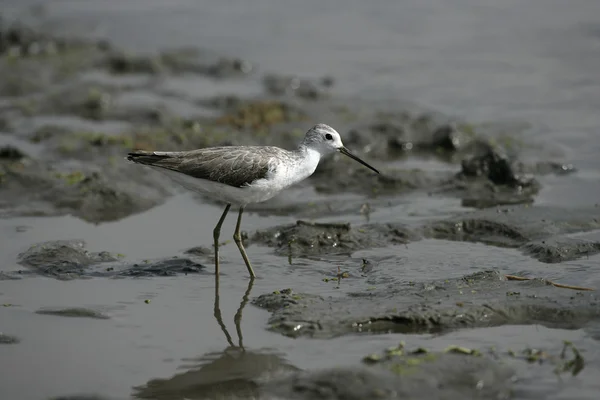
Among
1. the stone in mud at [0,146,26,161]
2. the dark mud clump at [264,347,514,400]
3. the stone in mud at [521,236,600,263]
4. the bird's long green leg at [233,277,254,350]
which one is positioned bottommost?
the bird's long green leg at [233,277,254,350]

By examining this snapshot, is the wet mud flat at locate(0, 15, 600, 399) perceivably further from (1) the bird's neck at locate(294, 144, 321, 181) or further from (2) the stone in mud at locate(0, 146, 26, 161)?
(1) the bird's neck at locate(294, 144, 321, 181)

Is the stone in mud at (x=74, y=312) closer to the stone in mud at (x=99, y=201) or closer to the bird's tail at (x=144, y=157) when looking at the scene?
the bird's tail at (x=144, y=157)

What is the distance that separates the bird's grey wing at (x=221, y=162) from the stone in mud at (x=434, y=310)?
162 cm

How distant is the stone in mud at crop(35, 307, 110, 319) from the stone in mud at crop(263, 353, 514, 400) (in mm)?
2233

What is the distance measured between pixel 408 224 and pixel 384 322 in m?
3.01

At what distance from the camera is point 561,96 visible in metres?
15.7

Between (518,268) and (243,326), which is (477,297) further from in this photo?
(243,326)

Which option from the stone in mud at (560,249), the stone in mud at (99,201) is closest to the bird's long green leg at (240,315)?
the stone in mud at (99,201)

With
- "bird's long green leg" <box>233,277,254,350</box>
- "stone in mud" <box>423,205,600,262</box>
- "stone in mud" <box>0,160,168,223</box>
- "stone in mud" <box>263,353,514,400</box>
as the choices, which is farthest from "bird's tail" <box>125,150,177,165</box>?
"stone in mud" <box>263,353,514,400</box>

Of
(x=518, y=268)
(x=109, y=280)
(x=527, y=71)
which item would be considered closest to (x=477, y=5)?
(x=527, y=71)

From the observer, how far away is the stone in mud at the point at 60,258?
945cm

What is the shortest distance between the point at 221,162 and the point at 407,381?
12.6ft

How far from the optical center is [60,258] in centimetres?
970

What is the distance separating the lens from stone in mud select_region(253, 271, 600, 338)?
25.5 feet
